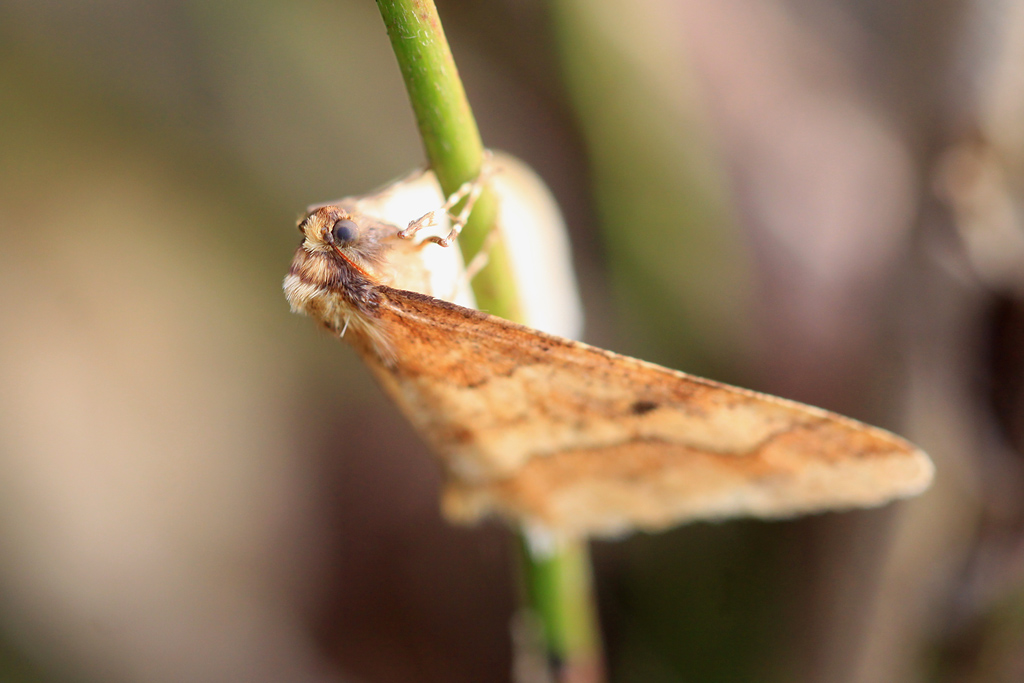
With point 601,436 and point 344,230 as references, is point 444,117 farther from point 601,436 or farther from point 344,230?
point 601,436

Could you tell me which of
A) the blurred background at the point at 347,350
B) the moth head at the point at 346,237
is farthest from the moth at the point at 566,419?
the blurred background at the point at 347,350

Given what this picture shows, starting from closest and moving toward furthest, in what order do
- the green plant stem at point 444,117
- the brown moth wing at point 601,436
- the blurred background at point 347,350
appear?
1. the green plant stem at point 444,117
2. the brown moth wing at point 601,436
3. the blurred background at point 347,350

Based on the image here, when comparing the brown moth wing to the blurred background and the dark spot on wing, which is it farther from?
the blurred background

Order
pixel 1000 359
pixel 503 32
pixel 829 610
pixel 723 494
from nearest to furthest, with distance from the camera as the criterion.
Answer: pixel 723 494
pixel 1000 359
pixel 829 610
pixel 503 32

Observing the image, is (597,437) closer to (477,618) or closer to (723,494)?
(723,494)

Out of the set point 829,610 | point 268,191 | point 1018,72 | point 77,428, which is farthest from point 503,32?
point 829,610

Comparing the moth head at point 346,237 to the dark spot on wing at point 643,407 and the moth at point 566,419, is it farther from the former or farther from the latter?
the dark spot on wing at point 643,407

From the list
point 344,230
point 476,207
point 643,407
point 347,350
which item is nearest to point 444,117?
point 476,207
